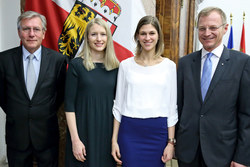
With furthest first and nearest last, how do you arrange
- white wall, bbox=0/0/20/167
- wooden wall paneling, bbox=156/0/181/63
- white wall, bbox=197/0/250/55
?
white wall, bbox=197/0/250/55 → wooden wall paneling, bbox=156/0/181/63 → white wall, bbox=0/0/20/167

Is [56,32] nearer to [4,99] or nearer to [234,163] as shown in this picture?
[4,99]

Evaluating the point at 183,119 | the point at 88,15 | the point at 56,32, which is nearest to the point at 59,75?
the point at 56,32

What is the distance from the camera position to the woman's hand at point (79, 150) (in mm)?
1560

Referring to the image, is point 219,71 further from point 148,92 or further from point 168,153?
point 168,153

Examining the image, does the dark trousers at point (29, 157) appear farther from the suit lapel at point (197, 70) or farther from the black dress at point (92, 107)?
the suit lapel at point (197, 70)

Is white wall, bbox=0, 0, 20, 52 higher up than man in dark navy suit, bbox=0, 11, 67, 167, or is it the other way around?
white wall, bbox=0, 0, 20, 52

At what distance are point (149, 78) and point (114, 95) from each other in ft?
0.95

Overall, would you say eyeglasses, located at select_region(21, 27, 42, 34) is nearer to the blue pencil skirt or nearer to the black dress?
the black dress

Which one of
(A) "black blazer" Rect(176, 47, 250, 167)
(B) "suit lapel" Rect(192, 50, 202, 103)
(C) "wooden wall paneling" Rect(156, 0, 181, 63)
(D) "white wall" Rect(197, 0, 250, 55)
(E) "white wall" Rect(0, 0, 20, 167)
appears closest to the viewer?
(A) "black blazer" Rect(176, 47, 250, 167)

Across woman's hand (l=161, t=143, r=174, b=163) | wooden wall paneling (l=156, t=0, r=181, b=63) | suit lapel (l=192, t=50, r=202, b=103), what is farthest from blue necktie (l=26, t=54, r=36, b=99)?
wooden wall paneling (l=156, t=0, r=181, b=63)

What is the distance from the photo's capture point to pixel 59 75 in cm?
181

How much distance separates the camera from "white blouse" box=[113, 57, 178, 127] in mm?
1506

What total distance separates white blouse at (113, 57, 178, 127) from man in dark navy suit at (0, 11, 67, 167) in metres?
0.54

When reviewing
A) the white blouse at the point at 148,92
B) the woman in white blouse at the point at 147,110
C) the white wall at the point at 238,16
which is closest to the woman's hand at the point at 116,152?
the woman in white blouse at the point at 147,110
